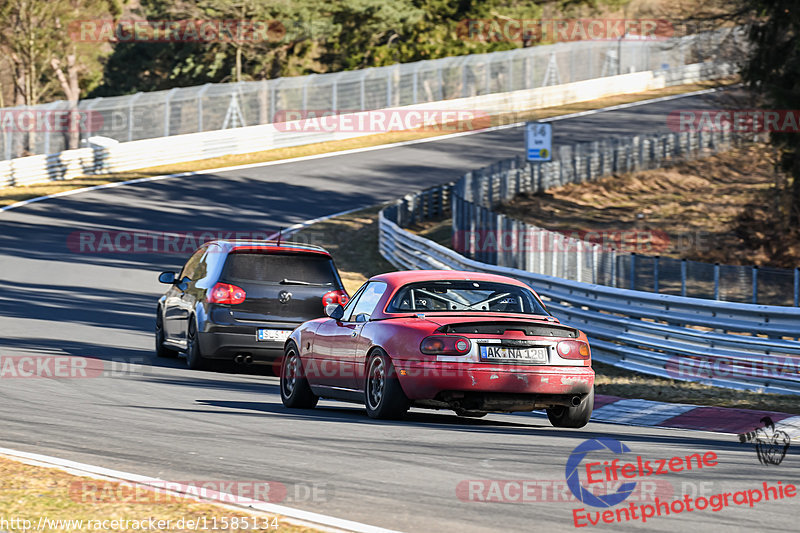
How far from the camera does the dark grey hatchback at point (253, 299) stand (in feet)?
45.7

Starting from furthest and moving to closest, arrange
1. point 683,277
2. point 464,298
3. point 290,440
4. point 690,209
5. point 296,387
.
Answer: point 690,209, point 683,277, point 296,387, point 464,298, point 290,440

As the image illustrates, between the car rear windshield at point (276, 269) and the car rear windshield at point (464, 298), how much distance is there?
390 cm

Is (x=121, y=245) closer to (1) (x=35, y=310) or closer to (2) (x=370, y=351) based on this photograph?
(1) (x=35, y=310)

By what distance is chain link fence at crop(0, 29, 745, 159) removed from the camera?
138 ft

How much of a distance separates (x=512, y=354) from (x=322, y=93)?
1735 inches

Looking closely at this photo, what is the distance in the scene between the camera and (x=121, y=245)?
29594 millimetres

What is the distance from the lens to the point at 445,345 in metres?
9.67

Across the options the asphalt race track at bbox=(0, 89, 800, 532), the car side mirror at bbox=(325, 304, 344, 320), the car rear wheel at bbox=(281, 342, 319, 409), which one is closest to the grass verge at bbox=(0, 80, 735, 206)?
the asphalt race track at bbox=(0, 89, 800, 532)

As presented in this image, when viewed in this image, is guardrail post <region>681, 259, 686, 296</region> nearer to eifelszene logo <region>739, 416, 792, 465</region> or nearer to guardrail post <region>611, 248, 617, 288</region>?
guardrail post <region>611, 248, 617, 288</region>

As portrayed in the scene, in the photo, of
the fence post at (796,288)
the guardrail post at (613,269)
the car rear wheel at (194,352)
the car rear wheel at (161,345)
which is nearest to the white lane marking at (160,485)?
the car rear wheel at (194,352)

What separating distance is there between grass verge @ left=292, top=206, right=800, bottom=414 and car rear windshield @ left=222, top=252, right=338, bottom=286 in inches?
141

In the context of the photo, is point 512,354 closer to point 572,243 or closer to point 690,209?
point 572,243

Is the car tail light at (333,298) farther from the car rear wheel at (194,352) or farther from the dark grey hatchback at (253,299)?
the car rear wheel at (194,352)

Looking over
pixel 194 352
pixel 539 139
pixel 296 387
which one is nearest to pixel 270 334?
pixel 194 352
